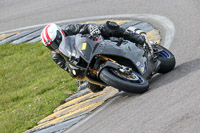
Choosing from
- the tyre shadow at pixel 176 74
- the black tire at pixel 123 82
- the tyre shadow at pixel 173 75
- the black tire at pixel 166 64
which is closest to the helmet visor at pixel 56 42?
the black tire at pixel 123 82

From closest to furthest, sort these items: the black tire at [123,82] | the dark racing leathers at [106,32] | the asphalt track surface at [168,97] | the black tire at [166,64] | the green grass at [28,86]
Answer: the asphalt track surface at [168,97]
the black tire at [123,82]
the dark racing leathers at [106,32]
the black tire at [166,64]
the green grass at [28,86]

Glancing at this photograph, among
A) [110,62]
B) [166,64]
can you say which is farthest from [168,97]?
[166,64]

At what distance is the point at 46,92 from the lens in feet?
30.3

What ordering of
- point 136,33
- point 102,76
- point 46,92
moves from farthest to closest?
point 46,92, point 136,33, point 102,76

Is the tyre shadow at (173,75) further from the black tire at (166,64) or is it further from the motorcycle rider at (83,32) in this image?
the motorcycle rider at (83,32)

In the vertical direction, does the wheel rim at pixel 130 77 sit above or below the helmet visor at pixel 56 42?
below

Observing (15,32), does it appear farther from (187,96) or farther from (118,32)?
(187,96)

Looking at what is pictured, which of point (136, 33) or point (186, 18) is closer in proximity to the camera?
point (136, 33)

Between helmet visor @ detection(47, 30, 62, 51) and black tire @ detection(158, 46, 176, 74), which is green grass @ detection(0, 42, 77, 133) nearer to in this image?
helmet visor @ detection(47, 30, 62, 51)

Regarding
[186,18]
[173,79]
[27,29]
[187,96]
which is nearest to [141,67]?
[173,79]

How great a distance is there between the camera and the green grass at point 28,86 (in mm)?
8211

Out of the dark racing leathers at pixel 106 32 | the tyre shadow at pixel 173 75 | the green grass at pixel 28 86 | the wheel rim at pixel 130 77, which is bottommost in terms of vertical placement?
the green grass at pixel 28 86

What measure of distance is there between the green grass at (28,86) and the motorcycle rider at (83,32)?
4.44 ft

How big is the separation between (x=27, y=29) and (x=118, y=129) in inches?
320
